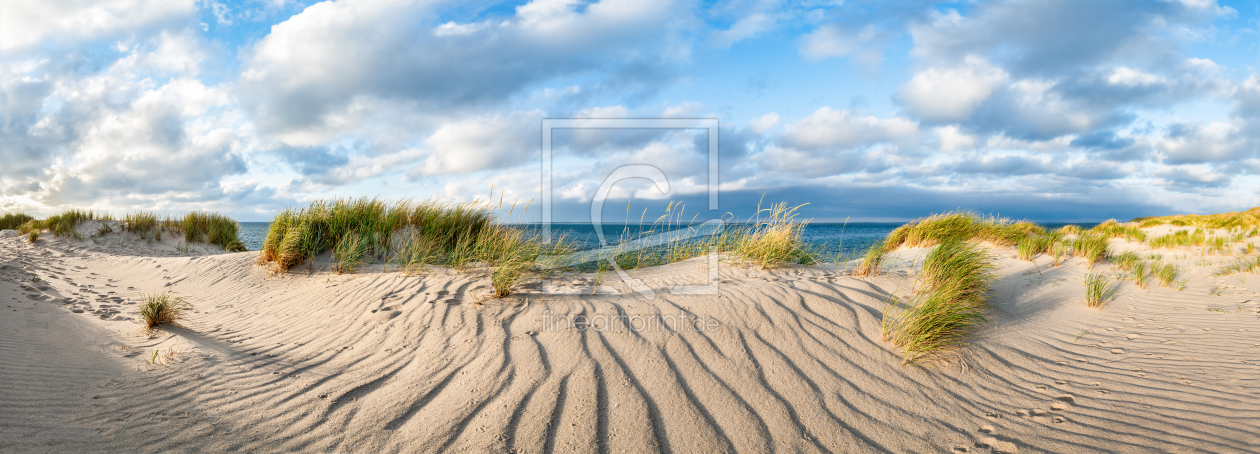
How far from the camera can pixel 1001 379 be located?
3867mm

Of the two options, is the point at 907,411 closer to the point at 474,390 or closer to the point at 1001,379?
the point at 1001,379

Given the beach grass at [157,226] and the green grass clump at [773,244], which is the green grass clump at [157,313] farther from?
the beach grass at [157,226]

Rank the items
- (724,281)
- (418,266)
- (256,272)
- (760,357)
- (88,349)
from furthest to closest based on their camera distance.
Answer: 1. (256,272)
2. (418,266)
3. (724,281)
4. (88,349)
5. (760,357)

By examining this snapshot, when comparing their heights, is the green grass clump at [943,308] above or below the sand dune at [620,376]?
above

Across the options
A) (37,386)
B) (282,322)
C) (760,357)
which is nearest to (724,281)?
(760,357)

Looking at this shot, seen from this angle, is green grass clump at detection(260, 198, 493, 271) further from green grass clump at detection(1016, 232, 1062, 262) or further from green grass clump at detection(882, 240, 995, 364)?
green grass clump at detection(1016, 232, 1062, 262)

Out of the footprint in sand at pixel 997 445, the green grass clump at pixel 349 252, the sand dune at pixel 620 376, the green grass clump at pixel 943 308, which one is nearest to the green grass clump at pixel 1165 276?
the sand dune at pixel 620 376

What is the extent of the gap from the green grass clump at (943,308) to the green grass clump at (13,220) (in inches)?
1008

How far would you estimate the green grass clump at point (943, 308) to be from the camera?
13.3ft

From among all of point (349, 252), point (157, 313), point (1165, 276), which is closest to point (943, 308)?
point (1165, 276)

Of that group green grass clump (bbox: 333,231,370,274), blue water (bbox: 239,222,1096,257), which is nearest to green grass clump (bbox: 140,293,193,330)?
green grass clump (bbox: 333,231,370,274)

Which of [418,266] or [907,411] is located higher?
[418,266]

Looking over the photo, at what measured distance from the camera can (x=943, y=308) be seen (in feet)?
13.8

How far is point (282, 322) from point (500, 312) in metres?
2.63
